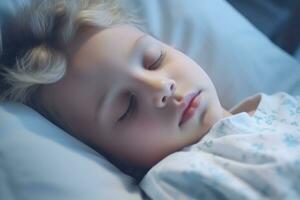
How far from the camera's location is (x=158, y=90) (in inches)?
32.5

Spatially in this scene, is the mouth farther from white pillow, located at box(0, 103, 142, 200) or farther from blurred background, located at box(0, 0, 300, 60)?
blurred background, located at box(0, 0, 300, 60)

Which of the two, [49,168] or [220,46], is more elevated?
[220,46]

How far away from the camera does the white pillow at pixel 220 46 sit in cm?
107

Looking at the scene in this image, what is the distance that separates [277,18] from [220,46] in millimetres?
260

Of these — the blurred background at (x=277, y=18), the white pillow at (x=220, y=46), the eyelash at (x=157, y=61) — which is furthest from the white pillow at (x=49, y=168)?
the blurred background at (x=277, y=18)

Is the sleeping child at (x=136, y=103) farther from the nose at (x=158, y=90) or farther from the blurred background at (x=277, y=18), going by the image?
the blurred background at (x=277, y=18)

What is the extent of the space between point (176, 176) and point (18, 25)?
0.41m

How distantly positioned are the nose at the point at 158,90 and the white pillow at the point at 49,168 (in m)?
0.13

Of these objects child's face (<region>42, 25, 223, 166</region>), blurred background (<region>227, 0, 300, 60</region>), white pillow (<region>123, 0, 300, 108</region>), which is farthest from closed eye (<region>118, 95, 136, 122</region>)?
blurred background (<region>227, 0, 300, 60</region>)

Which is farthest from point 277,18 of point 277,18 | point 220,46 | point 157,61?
point 157,61

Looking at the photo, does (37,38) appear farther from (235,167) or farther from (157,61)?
(235,167)

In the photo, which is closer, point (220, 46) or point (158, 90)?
point (158, 90)

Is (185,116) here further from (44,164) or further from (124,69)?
(44,164)

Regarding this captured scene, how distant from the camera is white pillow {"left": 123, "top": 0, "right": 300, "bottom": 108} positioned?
1.07 m
